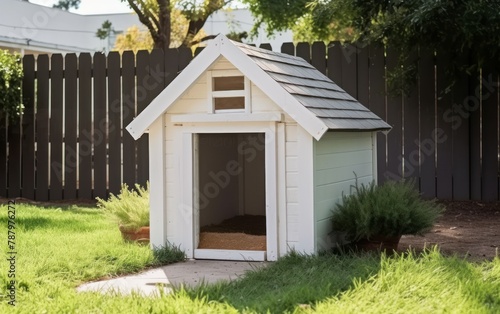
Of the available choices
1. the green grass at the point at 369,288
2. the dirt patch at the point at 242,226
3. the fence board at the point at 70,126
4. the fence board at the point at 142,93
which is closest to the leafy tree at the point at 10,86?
the fence board at the point at 70,126

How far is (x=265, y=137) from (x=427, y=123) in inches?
187

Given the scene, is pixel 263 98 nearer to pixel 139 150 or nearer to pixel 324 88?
pixel 324 88

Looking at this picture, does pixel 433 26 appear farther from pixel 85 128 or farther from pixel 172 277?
pixel 85 128

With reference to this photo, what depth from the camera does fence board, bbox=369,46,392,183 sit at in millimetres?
11461

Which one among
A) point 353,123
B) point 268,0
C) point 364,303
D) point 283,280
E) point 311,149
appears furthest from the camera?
point 268,0

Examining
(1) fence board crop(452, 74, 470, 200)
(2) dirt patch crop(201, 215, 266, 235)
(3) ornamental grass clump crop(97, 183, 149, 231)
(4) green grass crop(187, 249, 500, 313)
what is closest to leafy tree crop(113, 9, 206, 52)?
(1) fence board crop(452, 74, 470, 200)

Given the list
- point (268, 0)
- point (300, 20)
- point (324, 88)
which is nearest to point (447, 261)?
point (324, 88)

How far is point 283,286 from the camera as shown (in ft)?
18.8

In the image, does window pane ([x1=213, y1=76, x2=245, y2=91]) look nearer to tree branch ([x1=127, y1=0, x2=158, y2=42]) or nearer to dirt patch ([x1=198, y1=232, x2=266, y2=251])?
dirt patch ([x1=198, y1=232, x2=266, y2=251])

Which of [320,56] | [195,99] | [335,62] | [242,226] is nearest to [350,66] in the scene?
[335,62]

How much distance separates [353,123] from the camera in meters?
7.68

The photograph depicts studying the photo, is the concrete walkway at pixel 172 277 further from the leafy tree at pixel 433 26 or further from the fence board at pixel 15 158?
the fence board at pixel 15 158

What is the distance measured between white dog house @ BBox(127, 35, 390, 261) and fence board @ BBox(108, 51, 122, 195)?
4957 mm

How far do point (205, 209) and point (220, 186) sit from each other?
440 mm
